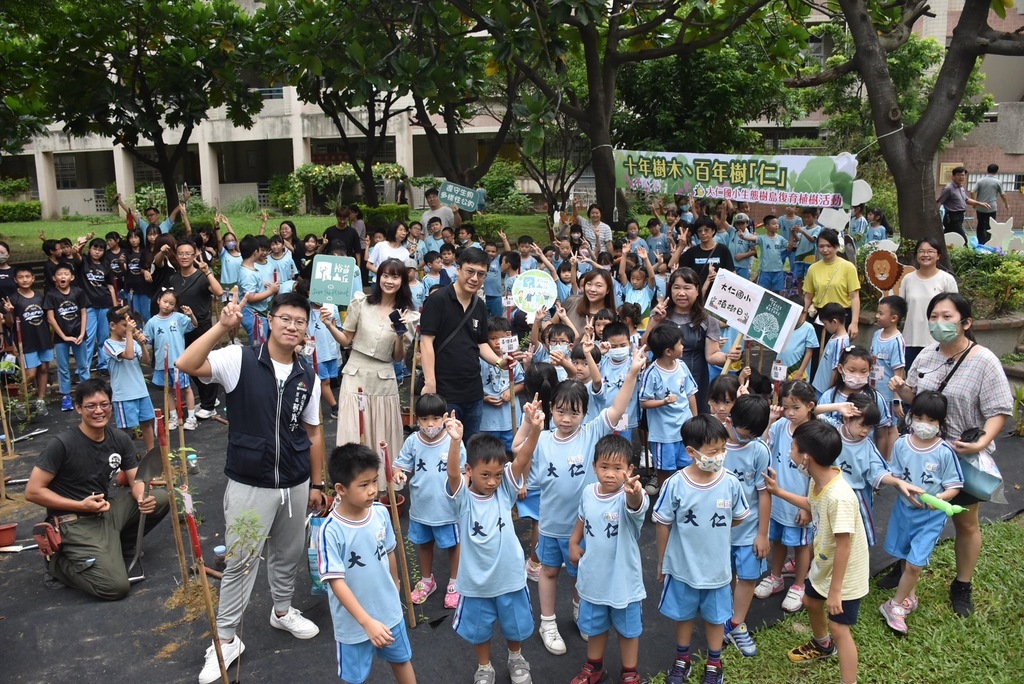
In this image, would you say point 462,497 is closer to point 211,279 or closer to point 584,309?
point 584,309

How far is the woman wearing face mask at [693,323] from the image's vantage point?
6598 mm

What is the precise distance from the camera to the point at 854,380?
5.43 metres

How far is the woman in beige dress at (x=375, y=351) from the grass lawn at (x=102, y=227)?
12.9 m

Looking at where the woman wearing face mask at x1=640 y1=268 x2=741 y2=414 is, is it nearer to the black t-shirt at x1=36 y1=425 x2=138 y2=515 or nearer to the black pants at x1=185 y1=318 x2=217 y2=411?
the black t-shirt at x1=36 y1=425 x2=138 y2=515

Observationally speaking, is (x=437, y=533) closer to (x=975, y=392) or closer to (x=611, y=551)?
(x=611, y=551)

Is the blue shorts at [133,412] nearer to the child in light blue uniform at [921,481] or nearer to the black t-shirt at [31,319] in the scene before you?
the black t-shirt at [31,319]

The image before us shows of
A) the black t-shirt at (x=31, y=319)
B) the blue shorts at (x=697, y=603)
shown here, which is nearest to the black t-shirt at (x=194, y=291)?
the black t-shirt at (x=31, y=319)

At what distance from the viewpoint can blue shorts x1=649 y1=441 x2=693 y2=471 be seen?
6074 millimetres

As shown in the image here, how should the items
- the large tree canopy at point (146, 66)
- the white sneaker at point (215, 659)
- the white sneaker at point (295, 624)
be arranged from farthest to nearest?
the large tree canopy at point (146, 66) < the white sneaker at point (295, 624) < the white sneaker at point (215, 659)

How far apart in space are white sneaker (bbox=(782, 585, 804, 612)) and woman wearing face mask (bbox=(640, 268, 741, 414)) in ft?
6.25

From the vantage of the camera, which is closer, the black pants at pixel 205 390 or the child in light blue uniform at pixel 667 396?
the child in light blue uniform at pixel 667 396

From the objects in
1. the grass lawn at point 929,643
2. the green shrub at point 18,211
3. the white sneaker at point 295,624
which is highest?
the green shrub at point 18,211

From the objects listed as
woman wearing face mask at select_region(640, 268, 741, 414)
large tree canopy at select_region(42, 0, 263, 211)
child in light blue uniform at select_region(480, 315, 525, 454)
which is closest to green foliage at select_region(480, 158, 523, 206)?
large tree canopy at select_region(42, 0, 263, 211)

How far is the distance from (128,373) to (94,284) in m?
3.74
